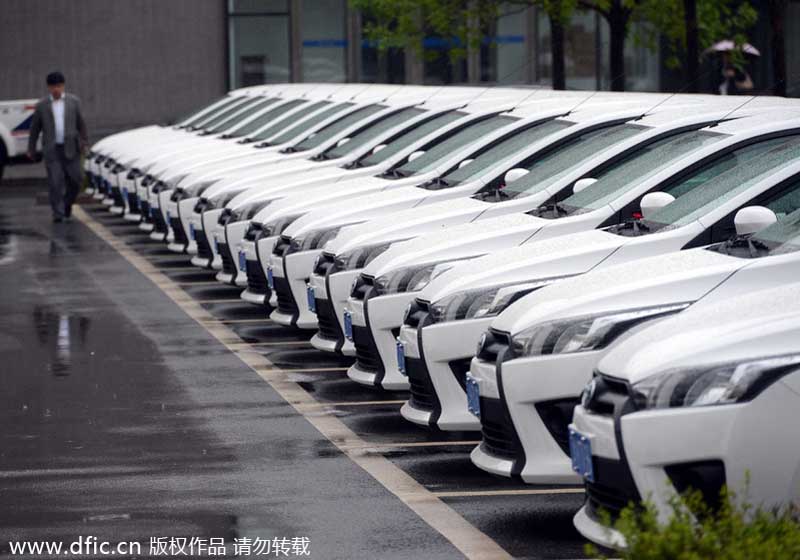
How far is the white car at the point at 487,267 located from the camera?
7.97m

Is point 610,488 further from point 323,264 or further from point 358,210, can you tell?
point 358,210

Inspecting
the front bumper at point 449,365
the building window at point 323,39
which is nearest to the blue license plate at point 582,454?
the front bumper at point 449,365

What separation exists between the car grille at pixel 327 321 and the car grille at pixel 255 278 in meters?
2.10

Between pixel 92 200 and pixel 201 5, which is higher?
pixel 201 5

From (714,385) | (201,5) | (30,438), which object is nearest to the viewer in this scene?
(714,385)

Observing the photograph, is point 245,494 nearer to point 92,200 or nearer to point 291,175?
point 291,175

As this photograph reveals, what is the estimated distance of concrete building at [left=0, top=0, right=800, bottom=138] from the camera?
34969 mm

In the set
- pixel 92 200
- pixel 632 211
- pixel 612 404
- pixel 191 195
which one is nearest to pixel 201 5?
pixel 92 200

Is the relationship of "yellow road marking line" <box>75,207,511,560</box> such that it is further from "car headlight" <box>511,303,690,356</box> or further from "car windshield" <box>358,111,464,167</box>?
"car windshield" <box>358,111,464,167</box>

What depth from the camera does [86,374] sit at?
11.0 metres

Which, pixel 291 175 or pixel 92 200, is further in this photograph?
pixel 92 200

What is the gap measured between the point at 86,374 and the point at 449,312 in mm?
3719

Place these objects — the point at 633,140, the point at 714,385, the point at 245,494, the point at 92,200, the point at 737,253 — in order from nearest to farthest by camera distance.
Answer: the point at 714,385
the point at 737,253
the point at 245,494
the point at 633,140
the point at 92,200

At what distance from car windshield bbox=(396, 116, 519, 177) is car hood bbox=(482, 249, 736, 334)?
18.2 ft
